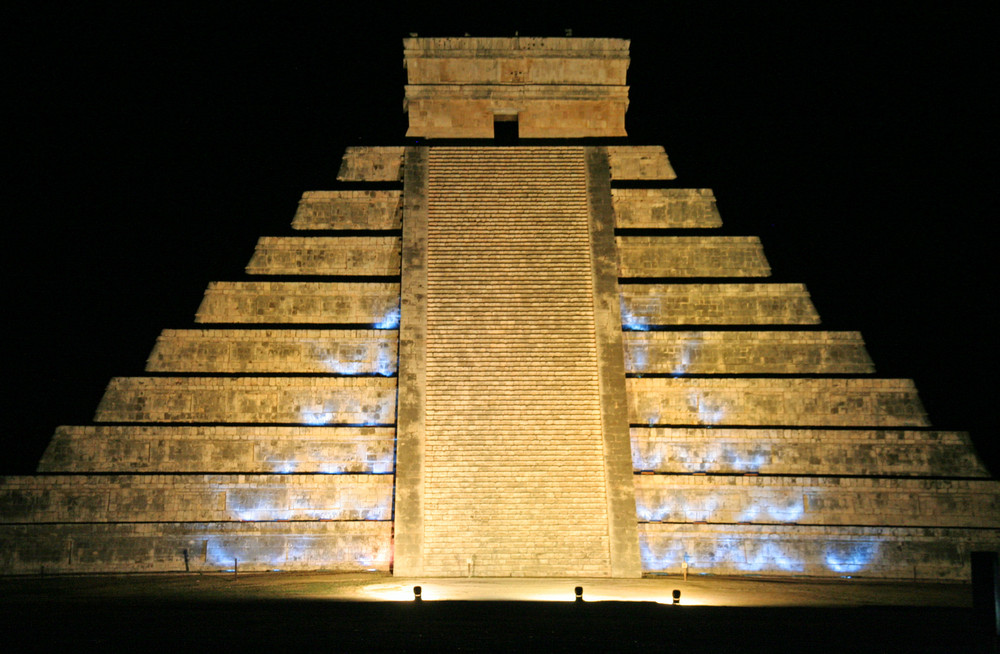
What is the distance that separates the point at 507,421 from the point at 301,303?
18.7ft

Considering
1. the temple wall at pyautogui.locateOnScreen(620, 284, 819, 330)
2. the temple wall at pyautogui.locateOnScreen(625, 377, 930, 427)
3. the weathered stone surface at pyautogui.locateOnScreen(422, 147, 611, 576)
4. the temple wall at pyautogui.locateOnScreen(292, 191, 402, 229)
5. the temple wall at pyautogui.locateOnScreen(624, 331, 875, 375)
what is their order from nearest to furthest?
the weathered stone surface at pyautogui.locateOnScreen(422, 147, 611, 576) < the temple wall at pyautogui.locateOnScreen(625, 377, 930, 427) < the temple wall at pyautogui.locateOnScreen(624, 331, 875, 375) < the temple wall at pyautogui.locateOnScreen(620, 284, 819, 330) < the temple wall at pyautogui.locateOnScreen(292, 191, 402, 229)

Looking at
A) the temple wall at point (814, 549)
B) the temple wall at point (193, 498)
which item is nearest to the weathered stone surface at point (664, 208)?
the temple wall at point (814, 549)

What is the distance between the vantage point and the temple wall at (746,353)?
19969 millimetres

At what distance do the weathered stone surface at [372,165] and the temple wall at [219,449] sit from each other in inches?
288

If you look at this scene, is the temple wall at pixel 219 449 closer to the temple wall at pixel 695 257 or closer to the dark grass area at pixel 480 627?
the dark grass area at pixel 480 627

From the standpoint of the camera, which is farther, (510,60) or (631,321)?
(510,60)

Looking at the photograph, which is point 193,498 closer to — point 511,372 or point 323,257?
point 323,257

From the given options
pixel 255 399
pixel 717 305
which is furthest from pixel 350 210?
pixel 717 305

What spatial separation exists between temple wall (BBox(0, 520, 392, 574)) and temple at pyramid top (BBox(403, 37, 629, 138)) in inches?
449

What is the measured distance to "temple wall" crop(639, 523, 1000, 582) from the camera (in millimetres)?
17859

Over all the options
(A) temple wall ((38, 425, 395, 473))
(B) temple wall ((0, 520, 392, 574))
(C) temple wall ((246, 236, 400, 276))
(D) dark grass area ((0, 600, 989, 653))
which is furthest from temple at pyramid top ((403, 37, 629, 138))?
(D) dark grass area ((0, 600, 989, 653))

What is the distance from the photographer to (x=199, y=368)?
19984 millimetres

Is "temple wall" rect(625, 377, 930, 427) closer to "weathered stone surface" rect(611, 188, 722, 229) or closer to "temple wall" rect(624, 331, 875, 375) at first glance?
"temple wall" rect(624, 331, 875, 375)

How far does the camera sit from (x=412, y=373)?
63.8 ft
